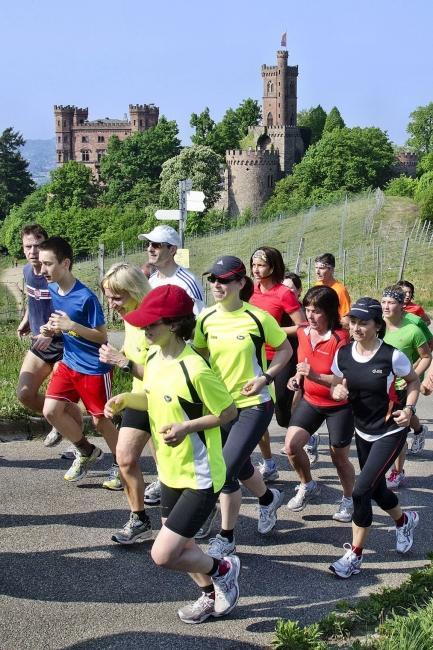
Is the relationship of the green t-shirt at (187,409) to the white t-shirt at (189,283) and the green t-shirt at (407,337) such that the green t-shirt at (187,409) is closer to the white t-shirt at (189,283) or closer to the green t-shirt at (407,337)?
the white t-shirt at (189,283)

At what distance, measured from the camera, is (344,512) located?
7.18 metres

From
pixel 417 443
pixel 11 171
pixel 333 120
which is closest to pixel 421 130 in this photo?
pixel 333 120

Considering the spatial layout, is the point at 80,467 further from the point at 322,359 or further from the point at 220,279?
the point at 220,279

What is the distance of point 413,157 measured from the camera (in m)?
131

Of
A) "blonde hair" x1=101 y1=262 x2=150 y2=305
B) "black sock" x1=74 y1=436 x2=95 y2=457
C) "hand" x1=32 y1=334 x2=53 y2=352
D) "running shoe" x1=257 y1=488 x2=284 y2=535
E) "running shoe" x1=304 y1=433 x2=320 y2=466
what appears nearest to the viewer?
"blonde hair" x1=101 y1=262 x2=150 y2=305

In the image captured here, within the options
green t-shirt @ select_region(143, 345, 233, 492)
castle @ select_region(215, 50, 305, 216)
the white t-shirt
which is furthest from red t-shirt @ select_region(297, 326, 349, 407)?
castle @ select_region(215, 50, 305, 216)

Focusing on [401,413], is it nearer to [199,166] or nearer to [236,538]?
[236,538]

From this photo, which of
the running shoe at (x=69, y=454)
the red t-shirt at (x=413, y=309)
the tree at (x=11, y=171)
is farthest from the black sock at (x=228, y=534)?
the tree at (x=11, y=171)

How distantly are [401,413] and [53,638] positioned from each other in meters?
2.57

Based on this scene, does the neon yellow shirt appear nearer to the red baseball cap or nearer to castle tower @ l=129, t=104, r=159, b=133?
the red baseball cap

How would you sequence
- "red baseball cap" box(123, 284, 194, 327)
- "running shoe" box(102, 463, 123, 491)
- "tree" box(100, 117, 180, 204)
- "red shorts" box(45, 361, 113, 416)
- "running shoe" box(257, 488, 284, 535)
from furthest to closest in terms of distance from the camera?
"tree" box(100, 117, 180, 204), "running shoe" box(102, 463, 123, 491), "red shorts" box(45, 361, 113, 416), "running shoe" box(257, 488, 284, 535), "red baseball cap" box(123, 284, 194, 327)

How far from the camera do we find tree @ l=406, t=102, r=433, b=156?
142m

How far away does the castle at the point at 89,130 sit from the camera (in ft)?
553

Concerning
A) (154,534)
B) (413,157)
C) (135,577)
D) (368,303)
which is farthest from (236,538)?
(413,157)
